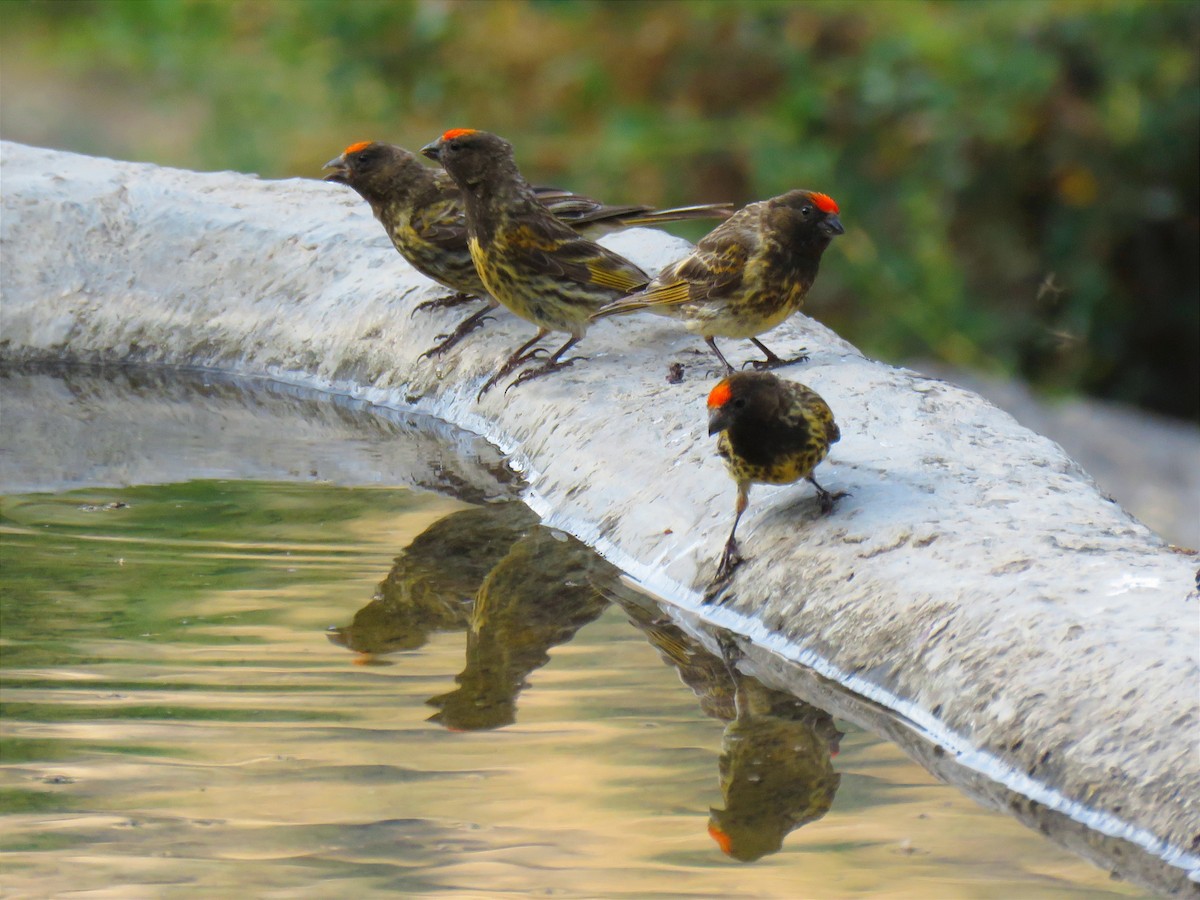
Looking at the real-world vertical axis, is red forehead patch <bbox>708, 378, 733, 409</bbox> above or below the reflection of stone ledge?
above

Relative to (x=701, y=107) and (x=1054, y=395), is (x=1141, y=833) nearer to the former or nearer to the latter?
(x=1054, y=395)

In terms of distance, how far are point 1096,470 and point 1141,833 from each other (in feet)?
21.2

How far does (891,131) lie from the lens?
367 inches

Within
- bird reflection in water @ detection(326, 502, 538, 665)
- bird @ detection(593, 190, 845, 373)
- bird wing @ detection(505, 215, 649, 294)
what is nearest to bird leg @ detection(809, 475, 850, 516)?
bird reflection in water @ detection(326, 502, 538, 665)

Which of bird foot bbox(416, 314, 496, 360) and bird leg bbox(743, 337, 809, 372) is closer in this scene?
bird leg bbox(743, 337, 809, 372)

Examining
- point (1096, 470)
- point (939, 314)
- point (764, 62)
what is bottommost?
point (1096, 470)

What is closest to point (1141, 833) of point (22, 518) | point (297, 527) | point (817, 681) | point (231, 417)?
point (817, 681)

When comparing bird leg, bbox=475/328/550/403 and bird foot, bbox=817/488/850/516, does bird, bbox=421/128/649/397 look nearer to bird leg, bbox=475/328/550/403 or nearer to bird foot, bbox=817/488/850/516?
bird leg, bbox=475/328/550/403

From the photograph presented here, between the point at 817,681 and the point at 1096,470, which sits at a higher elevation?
the point at 817,681

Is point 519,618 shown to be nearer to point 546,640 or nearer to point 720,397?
point 546,640

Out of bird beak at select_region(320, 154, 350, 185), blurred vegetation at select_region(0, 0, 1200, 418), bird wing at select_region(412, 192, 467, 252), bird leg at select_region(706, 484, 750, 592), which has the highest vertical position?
bird beak at select_region(320, 154, 350, 185)

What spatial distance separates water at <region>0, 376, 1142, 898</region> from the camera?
2.21 metres

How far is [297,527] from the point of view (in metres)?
3.85

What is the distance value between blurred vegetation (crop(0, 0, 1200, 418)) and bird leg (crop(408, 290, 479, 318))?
4.10 metres
